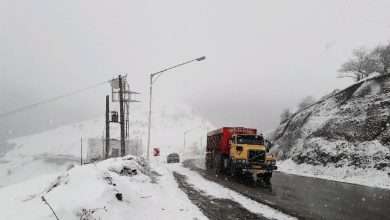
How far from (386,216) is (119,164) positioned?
42.6 ft

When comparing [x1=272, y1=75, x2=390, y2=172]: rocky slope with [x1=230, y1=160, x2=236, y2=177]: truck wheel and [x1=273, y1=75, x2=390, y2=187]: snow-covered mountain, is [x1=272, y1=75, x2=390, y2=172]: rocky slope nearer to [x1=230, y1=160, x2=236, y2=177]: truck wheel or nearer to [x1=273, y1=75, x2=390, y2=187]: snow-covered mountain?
[x1=273, y1=75, x2=390, y2=187]: snow-covered mountain

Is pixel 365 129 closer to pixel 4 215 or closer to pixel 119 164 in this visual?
pixel 119 164

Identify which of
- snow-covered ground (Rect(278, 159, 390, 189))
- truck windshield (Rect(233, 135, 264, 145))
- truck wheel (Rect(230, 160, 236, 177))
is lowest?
snow-covered ground (Rect(278, 159, 390, 189))

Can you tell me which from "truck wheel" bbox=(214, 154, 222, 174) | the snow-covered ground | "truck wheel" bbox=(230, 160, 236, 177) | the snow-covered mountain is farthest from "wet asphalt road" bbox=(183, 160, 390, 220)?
"truck wheel" bbox=(214, 154, 222, 174)

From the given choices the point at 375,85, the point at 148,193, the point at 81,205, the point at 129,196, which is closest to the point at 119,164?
the point at 148,193

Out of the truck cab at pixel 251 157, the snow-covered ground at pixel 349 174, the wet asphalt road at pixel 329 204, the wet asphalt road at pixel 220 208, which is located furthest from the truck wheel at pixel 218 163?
the wet asphalt road at pixel 220 208

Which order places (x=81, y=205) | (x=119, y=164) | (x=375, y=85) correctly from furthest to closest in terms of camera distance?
(x=375, y=85)
(x=119, y=164)
(x=81, y=205)

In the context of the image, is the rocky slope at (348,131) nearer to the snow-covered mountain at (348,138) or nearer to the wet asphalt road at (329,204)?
the snow-covered mountain at (348,138)

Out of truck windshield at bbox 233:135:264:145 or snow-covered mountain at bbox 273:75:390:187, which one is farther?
snow-covered mountain at bbox 273:75:390:187

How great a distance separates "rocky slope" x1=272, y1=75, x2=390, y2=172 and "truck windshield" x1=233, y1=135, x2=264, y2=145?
Answer: 10.8 metres

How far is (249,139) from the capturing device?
25.0 metres

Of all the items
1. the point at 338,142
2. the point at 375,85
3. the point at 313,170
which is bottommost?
the point at 313,170

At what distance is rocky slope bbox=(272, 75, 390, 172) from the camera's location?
106ft

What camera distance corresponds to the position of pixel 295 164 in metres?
42.1
